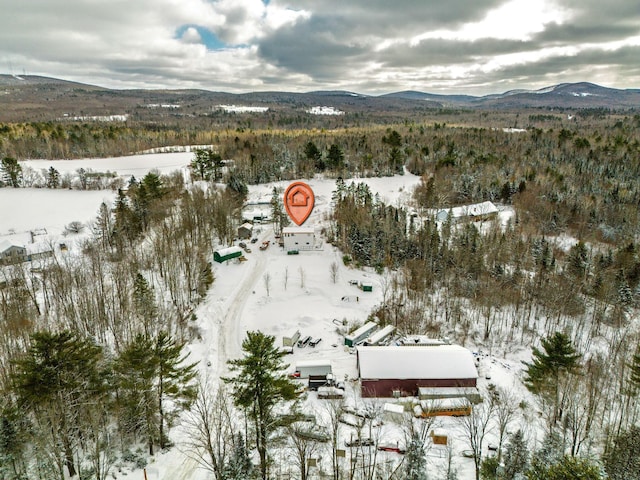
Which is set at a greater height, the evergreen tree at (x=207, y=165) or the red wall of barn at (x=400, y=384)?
the evergreen tree at (x=207, y=165)

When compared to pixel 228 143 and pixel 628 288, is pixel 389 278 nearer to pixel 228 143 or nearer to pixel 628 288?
pixel 628 288

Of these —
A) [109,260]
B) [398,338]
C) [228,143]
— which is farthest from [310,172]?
[398,338]

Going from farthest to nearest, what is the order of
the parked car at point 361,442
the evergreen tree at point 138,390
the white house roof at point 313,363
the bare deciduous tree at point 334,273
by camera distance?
the bare deciduous tree at point 334,273, the white house roof at point 313,363, the parked car at point 361,442, the evergreen tree at point 138,390

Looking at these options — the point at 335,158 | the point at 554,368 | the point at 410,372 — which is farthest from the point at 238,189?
the point at 554,368

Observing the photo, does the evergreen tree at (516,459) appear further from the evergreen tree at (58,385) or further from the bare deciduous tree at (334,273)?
the bare deciduous tree at (334,273)

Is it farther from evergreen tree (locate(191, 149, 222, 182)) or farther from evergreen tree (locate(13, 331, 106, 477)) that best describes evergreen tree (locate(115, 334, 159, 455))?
evergreen tree (locate(191, 149, 222, 182))

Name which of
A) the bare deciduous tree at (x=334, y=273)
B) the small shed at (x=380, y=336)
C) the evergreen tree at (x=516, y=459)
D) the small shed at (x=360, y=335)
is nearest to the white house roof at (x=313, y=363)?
the small shed at (x=360, y=335)

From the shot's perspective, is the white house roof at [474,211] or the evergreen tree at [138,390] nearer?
the evergreen tree at [138,390]
